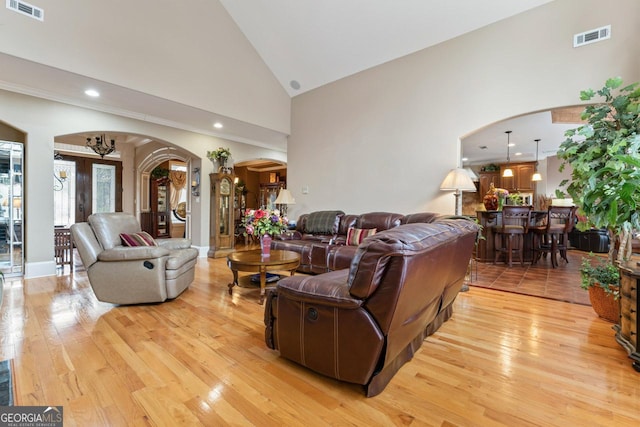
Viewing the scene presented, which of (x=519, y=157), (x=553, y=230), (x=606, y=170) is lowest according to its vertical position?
Answer: (x=553, y=230)

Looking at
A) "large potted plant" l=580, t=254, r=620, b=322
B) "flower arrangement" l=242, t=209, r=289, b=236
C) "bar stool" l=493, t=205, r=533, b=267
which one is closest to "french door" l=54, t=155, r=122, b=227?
"flower arrangement" l=242, t=209, r=289, b=236

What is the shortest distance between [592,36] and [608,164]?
2.07 meters

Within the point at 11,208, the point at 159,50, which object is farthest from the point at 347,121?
the point at 11,208

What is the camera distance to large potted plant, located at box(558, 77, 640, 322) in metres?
2.12

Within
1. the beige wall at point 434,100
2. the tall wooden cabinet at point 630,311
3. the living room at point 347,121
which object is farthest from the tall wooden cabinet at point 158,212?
the tall wooden cabinet at point 630,311

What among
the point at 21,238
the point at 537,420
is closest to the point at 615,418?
the point at 537,420

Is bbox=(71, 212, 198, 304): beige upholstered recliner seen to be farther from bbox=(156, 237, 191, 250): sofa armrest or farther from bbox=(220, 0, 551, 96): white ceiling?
bbox=(220, 0, 551, 96): white ceiling

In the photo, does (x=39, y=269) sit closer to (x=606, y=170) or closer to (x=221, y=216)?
(x=221, y=216)

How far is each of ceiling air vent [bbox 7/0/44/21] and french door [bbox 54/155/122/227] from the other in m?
5.22

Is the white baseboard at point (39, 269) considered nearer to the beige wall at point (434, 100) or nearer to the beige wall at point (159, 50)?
the beige wall at point (159, 50)

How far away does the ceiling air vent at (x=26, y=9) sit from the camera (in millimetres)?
3178

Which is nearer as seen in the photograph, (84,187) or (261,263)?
(261,263)

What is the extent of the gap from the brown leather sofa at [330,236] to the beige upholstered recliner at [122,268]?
6.04ft

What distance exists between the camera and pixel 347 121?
5418mm
